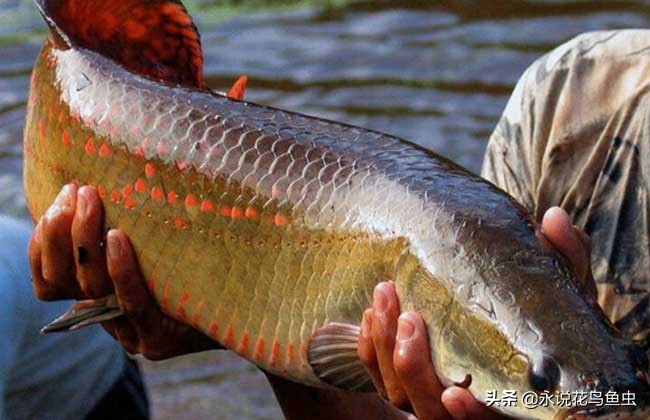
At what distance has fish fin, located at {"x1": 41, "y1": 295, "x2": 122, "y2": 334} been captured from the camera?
3.46 meters

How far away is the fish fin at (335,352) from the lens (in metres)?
3.03

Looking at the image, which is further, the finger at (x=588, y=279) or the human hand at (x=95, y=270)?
the human hand at (x=95, y=270)

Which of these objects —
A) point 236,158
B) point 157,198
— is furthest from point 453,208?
point 157,198

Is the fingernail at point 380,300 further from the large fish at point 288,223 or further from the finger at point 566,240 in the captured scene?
the finger at point 566,240

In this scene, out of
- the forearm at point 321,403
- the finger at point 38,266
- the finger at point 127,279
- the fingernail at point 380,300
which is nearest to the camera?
the fingernail at point 380,300

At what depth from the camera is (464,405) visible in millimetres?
2758

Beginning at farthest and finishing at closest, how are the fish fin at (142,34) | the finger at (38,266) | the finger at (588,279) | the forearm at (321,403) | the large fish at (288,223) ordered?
the forearm at (321,403), the fish fin at (142,34), the finger at (38,266), the finger at (588,279), the large fish at (288,223)

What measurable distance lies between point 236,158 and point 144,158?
24cm

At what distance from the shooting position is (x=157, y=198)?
336 centimetres

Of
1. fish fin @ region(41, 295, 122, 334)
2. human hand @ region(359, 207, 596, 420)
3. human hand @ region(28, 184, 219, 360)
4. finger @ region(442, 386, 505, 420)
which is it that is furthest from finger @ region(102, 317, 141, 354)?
finger @ region(442, 386, 505, 420)

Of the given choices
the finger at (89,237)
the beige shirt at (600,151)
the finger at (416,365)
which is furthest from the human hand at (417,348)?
the beige shirt at (600,151)

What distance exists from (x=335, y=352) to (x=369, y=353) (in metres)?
0.08

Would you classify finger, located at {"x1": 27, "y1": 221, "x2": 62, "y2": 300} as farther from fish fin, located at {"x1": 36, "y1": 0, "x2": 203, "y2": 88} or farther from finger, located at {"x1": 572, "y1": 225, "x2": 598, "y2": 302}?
finger, located at {"x1": 572, "y1": 225, "x2": 598, "y2": 302}

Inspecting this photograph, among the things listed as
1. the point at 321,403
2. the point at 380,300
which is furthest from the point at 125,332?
the point at 380,300
